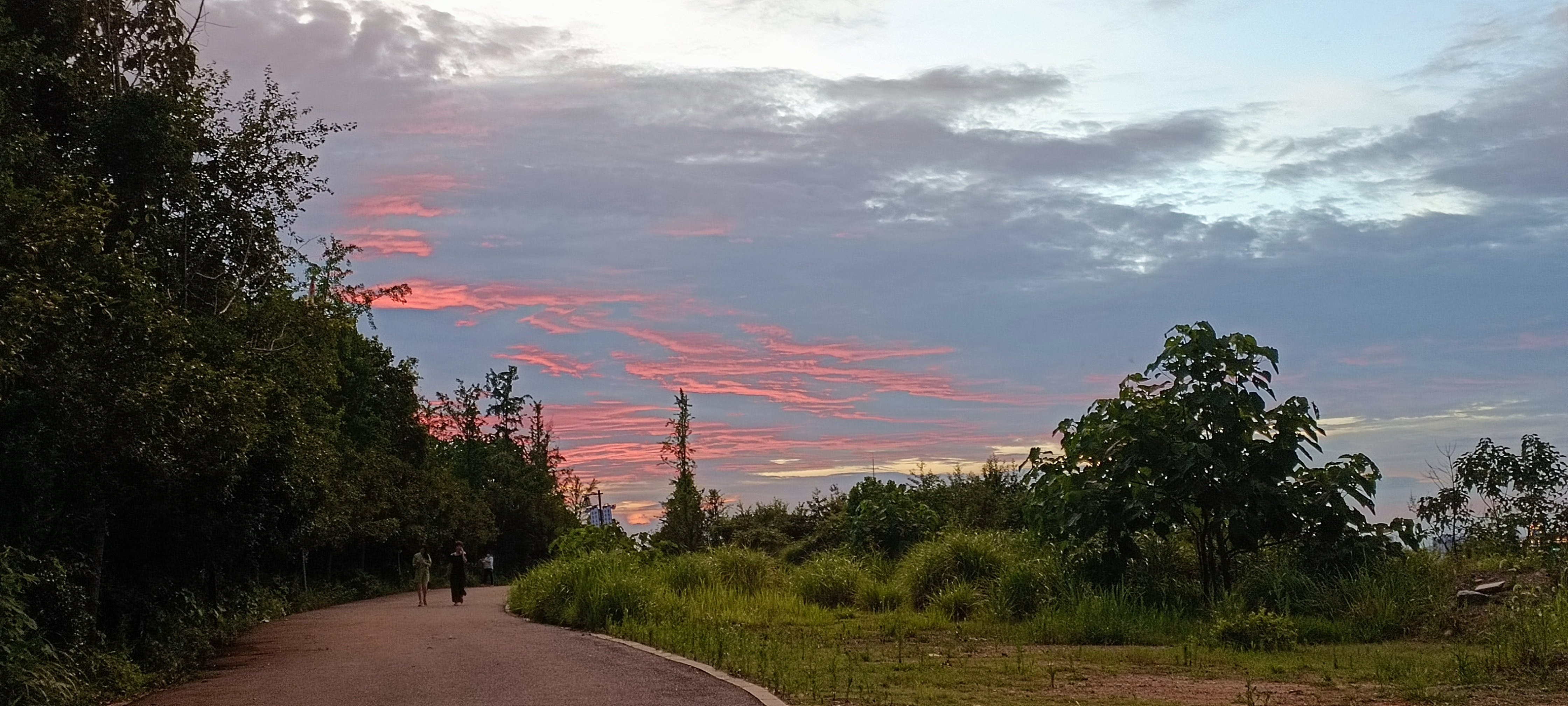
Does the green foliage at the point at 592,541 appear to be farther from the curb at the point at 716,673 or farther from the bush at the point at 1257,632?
the bush at the point at 1257,632

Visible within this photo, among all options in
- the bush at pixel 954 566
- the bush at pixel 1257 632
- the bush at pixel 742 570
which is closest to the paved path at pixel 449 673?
the bush at pixel 742 570

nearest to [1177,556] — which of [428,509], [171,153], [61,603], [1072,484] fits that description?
[1072,484]

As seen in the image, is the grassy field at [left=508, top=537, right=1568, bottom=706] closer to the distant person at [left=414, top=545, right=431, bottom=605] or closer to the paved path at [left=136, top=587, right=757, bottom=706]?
the paved path at [left=136, top=587, right=757, bottom=706]

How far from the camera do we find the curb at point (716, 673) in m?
10.5

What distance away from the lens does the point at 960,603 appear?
19.6m

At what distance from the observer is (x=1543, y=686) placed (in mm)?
10648

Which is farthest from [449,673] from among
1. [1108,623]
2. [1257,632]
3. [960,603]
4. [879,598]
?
[879,598]

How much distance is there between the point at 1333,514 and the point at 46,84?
19.9 m

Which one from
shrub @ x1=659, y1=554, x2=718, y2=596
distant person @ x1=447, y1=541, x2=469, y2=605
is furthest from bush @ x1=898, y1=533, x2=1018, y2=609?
distant person @ x1=447, y1=541, x2=469, y2=605

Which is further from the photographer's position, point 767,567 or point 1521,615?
point 767,567

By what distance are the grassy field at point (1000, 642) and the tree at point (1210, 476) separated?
1.18 m

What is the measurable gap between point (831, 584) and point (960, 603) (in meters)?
4.18

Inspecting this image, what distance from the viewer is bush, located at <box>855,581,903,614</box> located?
21828 mm

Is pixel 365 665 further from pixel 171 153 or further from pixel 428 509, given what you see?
pixel 428 509
